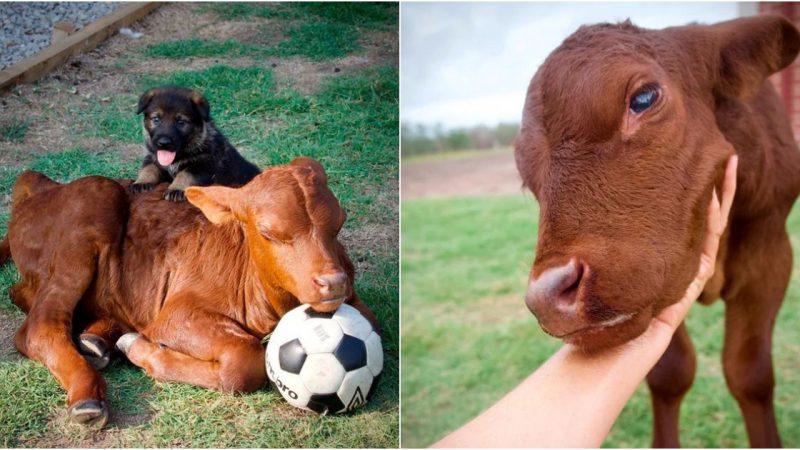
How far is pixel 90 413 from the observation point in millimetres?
1960

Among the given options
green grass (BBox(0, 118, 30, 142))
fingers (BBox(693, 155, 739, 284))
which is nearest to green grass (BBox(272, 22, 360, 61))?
green grass (BBox(0, 118, 30, 142))

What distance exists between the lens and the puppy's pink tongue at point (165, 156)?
7.41ft

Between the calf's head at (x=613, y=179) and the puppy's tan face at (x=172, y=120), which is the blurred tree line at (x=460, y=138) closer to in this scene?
the puppy's tan face at (x=172, y=120)

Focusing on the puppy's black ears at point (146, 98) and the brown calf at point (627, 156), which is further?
the puppy's black ears at point (146, 98)

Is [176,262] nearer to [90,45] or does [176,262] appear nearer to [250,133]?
[250,133]

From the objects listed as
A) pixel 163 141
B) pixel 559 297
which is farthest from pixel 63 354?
pixel 559 297

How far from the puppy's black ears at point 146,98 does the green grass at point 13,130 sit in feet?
1.15

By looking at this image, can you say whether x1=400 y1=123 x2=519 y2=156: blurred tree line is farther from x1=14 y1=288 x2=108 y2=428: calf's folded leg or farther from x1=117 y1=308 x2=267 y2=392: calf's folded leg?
x1=14 y1=288 x2=108 y2=428: calf's folded leg

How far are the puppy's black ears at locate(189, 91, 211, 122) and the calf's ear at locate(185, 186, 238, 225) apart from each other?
341 millimetres

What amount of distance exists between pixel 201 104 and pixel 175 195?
1.00 feet

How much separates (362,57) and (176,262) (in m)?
0.91

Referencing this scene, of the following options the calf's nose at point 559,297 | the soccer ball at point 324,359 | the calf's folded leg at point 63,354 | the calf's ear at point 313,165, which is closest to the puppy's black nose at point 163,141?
the calf's ear at point 313,165

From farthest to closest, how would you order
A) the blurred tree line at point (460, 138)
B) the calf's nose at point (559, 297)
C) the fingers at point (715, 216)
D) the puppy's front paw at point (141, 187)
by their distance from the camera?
the blurred tree line at point (460, 138), the puppy's front paw at point (141, 187), the fingers at point (715, 216), the calf's nose at point (559, 297)

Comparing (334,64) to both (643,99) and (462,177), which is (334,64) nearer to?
(643,99)
